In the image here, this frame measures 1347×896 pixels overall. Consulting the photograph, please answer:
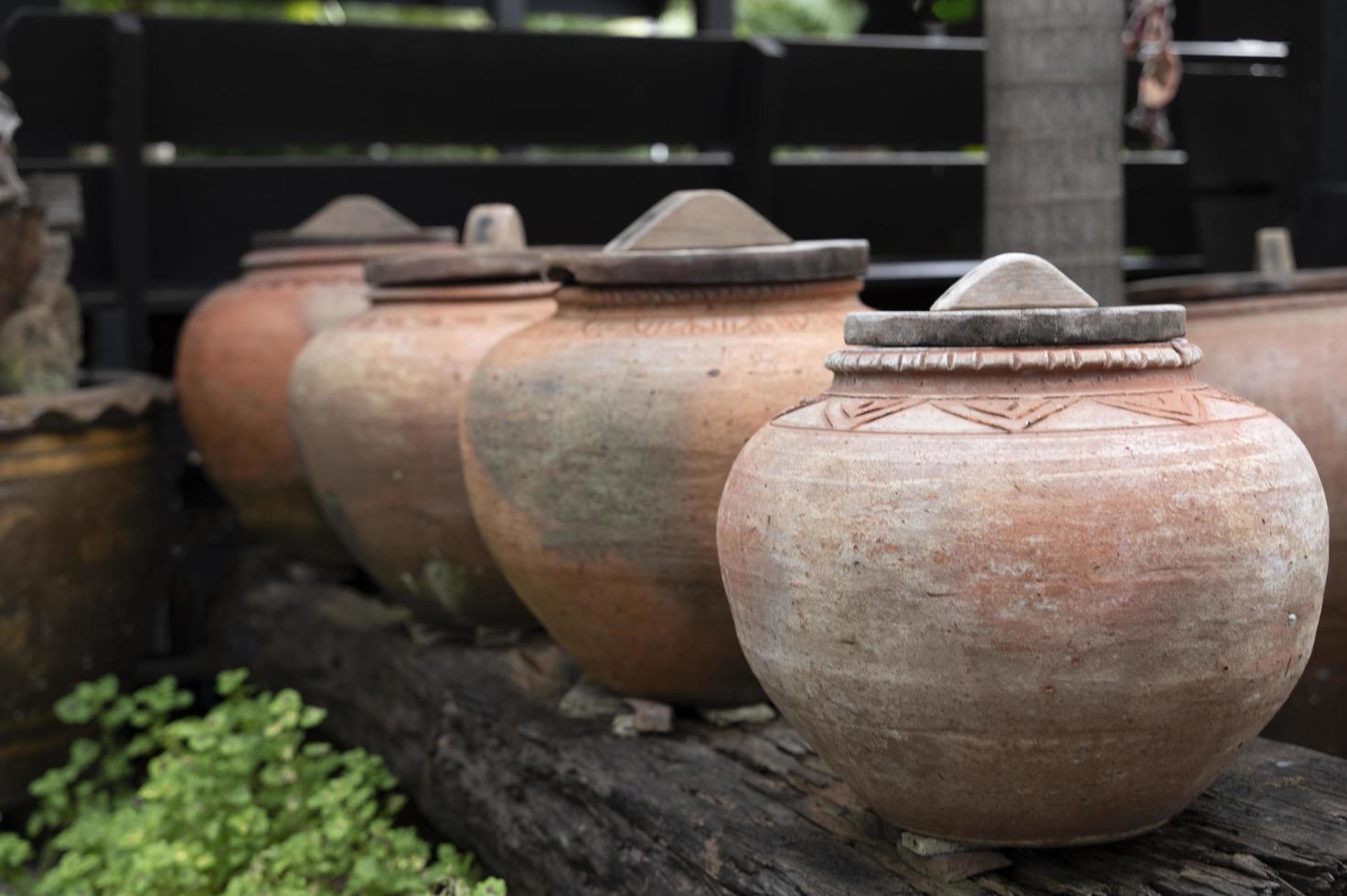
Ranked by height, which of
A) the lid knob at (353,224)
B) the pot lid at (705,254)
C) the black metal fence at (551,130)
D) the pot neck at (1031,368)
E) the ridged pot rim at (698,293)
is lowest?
the pot neck at (1031,368)

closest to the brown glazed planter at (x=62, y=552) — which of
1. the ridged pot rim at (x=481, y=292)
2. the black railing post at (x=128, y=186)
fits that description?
the black railing post at (x=128, y=186)

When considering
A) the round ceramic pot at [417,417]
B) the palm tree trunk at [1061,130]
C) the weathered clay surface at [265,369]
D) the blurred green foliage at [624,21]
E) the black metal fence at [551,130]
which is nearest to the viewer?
the palm tree trunk at [1061,130]

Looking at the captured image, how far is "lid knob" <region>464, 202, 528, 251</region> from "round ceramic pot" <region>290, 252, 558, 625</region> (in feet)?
0.35

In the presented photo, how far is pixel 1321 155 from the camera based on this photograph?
3.82m

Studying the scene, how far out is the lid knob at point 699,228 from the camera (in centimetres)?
255

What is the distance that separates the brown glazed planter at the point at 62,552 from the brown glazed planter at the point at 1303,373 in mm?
2438

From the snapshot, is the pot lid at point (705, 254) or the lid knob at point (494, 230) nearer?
the pot lid at point (705, 254)

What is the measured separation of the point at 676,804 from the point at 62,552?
6.56ft

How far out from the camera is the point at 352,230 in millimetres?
4016

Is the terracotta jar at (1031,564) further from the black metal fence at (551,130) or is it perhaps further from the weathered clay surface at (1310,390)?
the black metal fence at (551,130)

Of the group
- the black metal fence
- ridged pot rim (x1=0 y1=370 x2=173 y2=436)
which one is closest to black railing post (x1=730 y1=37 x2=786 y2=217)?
the black metal fence

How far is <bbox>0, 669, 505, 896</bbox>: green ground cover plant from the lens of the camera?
2625 millimetres

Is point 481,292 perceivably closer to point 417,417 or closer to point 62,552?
point 417,417

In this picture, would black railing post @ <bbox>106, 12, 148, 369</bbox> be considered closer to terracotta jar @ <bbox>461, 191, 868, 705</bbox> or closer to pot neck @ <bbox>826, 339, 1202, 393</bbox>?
terracotta jar @ <bbox>461, 191, 868, 705</bbox>
